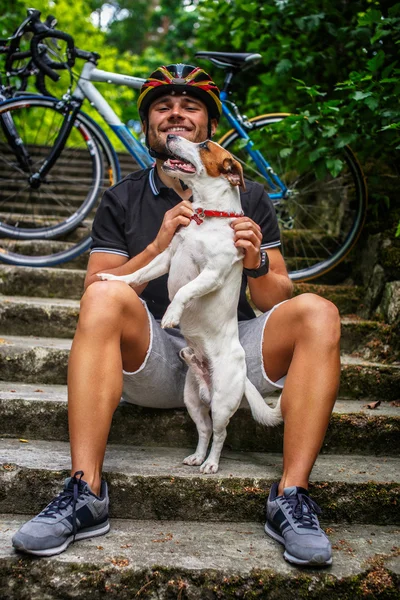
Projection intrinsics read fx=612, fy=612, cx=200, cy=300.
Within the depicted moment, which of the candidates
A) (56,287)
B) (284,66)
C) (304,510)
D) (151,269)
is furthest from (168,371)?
(284,66)

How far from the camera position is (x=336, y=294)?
3590 mm

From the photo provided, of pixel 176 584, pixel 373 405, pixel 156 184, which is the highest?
pixel 156 184

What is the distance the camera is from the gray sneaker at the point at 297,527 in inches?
A: 68.5

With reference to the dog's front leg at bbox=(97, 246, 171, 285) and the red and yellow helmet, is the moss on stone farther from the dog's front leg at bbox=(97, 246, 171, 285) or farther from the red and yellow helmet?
the red and yellow helmet

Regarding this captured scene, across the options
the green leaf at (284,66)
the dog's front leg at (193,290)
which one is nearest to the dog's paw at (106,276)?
the dog's front leg at (193,290)

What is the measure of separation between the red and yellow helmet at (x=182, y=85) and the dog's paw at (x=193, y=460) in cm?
137

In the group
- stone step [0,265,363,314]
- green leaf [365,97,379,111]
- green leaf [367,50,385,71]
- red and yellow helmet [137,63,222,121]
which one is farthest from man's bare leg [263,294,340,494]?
green leaf [367,50,385,71]

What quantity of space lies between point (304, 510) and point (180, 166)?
1169mm

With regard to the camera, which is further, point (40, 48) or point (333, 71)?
point (333, 71)

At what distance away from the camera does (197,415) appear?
2.19 meters

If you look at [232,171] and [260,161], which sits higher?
[260,161]

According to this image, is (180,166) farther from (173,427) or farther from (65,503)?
(65,503)

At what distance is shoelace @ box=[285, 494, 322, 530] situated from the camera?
1817mm

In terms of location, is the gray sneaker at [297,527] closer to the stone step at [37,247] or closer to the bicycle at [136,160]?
the bicycle at [136,160]
